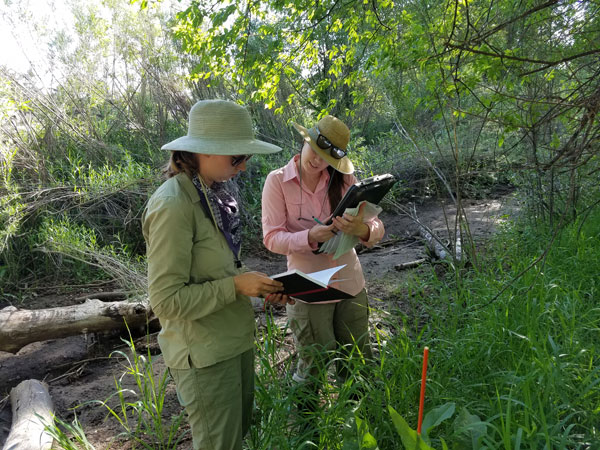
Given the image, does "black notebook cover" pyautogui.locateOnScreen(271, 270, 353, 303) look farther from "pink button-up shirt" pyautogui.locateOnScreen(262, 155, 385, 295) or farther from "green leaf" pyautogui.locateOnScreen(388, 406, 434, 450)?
"green leaf" pyautogui.locateOnScreen(388, 406, 434, 450)

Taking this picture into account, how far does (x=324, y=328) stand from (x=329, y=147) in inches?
40.9

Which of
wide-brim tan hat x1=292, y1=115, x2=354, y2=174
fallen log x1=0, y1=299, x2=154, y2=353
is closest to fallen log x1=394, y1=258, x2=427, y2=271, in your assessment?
fallen log x1=0, y1=299, x2=154, y2=353

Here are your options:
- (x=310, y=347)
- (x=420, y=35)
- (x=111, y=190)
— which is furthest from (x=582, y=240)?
(x=111, y=190)

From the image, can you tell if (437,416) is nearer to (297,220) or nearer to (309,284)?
(309,284)

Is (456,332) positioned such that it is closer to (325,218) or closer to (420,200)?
(325,218)

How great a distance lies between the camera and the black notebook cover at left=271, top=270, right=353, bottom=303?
1.92 metres

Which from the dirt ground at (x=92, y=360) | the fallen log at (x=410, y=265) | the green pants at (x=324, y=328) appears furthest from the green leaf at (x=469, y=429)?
the fallen log at (x=410, y=265)

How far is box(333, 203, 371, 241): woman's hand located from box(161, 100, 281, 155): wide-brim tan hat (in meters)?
0.63

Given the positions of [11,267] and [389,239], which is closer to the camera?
[11,267]

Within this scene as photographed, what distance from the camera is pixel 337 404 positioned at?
7.15 feet

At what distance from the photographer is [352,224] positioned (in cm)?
242

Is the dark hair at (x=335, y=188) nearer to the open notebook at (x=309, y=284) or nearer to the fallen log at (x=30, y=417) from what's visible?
the open notebook at (x=309, y=284)

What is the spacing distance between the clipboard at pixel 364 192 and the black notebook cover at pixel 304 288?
45 cm

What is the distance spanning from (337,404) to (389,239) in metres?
5.94
